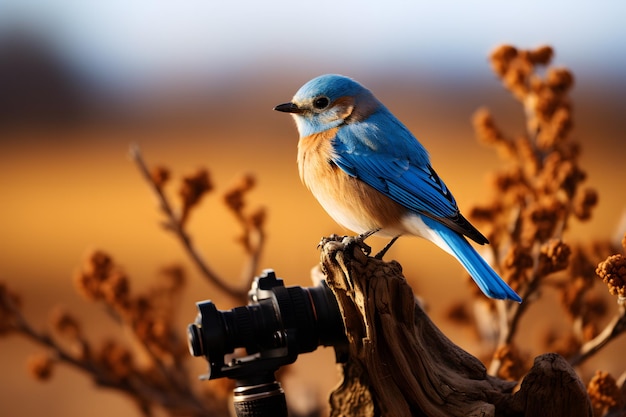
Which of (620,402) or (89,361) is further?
(89,361)

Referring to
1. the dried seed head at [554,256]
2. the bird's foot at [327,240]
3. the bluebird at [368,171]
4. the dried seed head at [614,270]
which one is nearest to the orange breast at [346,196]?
the bluebird at [368,171]

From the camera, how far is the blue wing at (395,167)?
227cm

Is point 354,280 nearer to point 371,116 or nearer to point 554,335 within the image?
point 371,116

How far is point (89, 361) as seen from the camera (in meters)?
2.83

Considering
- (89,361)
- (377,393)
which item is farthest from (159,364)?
(377,393)

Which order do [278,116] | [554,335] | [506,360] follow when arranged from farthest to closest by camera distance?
[278,116]
[554,335]
[506,360]

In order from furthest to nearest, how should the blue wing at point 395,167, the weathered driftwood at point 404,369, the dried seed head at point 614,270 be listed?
the blue wing at point 395,167, the weathered driftwood at point 404,369, the dried seed head at point 614,270

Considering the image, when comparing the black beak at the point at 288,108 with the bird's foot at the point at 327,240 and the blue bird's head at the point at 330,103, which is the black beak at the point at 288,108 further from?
the bird's foot at the point at 327,240

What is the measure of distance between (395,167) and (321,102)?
1.11ft

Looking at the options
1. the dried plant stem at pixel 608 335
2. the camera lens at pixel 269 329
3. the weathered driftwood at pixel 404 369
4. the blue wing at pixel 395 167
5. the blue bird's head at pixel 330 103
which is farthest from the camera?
the blue bird's head at pixel 330 103

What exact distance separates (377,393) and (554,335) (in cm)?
141

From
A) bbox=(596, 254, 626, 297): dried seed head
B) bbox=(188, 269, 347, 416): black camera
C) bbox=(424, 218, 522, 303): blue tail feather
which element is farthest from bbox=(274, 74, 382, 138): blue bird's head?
bbox=(596, 254, 626, 297): dried seed head

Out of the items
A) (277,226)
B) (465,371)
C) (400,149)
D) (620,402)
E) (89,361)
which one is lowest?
(620,402)

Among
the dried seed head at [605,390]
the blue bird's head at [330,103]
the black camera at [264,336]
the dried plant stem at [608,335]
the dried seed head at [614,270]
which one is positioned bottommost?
the dried seed head at [605,390]
